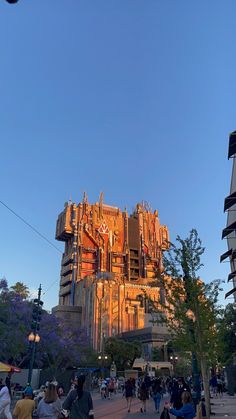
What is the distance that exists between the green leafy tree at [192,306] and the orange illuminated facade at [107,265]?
6871cm

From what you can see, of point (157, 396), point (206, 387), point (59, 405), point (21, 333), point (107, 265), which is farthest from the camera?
point (107, 265)

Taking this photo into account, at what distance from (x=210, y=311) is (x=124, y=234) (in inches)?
3990

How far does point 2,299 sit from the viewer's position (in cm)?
3475

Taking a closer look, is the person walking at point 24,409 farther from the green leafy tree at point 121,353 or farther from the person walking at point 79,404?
the green leafy tree at point 121,353

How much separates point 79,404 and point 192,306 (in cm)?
1142

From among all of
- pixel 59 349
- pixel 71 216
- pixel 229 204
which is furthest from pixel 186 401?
pixel 71 216

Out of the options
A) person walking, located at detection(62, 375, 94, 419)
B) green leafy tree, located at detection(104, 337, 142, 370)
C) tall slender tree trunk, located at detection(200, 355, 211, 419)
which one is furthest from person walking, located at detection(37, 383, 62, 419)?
green leafy tree, located at detection(104, 337, 142, 370)

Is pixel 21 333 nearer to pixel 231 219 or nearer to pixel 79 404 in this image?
pixel 231 219

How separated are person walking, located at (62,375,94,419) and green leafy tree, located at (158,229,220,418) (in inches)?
400

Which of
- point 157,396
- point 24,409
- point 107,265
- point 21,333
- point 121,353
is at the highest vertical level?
point 107,265

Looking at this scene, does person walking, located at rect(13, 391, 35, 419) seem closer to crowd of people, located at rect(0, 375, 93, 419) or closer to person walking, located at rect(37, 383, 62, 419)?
crowd of people, located at rect(0, 375, 93, 419)

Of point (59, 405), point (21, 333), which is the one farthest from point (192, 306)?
point (21, 333)

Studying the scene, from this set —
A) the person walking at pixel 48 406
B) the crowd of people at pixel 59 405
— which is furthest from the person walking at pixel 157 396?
the person walking at pixel 48 406

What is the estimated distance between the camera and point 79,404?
21.5 feet
